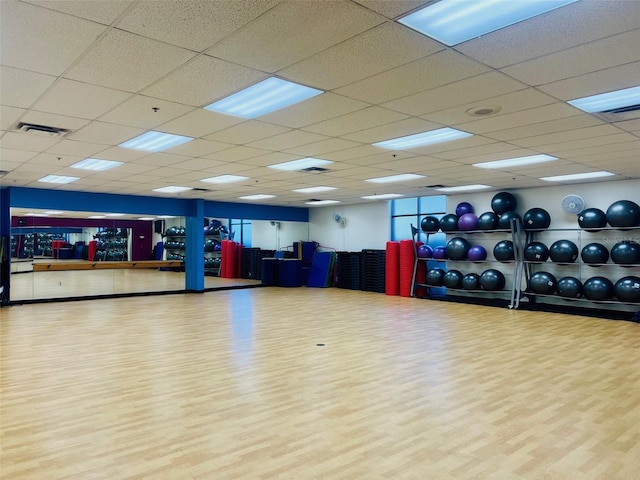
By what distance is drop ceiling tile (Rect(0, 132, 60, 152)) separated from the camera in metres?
5.02

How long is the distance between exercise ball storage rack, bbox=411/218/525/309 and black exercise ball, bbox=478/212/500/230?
0.40ft

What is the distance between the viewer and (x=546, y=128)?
4852 mm

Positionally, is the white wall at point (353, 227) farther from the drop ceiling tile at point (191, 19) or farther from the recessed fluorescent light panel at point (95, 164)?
the drop ceiling tile at point (191, 19)

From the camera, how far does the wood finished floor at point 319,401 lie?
2.66 m

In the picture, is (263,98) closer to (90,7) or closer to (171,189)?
(90,7)

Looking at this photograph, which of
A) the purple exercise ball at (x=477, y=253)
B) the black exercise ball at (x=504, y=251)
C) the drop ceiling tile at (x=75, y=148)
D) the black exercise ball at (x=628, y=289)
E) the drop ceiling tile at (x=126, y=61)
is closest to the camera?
the drop ceiling tile at (x=126, y=61)

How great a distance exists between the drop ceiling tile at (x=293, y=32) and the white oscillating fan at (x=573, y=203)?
761cm

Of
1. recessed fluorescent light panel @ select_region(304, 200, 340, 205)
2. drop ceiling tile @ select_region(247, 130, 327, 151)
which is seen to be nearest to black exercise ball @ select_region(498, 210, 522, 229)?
recessed fluorescent light panel @ select_region(304, 200, 340, 205)

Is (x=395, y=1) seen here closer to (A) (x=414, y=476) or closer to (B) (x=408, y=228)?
(A) (x=414, y=476)

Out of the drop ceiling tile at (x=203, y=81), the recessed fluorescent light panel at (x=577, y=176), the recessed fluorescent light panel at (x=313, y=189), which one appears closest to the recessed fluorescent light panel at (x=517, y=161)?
the recessed fluorescent light panel at (x=577, y=176)

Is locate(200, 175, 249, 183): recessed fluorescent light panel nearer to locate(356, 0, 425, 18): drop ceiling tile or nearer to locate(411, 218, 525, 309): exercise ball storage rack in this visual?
locate(411, 218, 525, 309): exercise ball storage rack

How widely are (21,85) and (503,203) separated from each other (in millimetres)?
8618

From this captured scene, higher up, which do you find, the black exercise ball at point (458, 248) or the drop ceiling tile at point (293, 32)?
the drop ceiling tile at point (293, 32)

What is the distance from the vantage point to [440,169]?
7.39 meters
